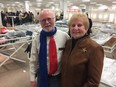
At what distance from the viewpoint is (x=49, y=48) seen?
49.7 inches

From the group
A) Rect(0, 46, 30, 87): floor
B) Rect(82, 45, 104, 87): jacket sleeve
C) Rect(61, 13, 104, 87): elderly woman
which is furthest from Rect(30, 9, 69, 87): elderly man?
Rect(0, 46, 30, 87): floor

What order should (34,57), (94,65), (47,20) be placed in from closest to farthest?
(94,65)
(47,20)
(34,57)

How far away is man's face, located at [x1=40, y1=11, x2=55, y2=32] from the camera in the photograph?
1202 mm

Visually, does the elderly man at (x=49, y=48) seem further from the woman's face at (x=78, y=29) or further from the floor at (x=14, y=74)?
the floor at (x=14, y=74)

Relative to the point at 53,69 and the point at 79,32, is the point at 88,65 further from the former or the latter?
the point at 53,69

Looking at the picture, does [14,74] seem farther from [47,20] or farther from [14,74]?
[47,20]

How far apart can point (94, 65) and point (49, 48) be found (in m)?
0.47

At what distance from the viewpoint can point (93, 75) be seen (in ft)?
3.19

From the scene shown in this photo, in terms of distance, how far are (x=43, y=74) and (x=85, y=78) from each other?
429 mm

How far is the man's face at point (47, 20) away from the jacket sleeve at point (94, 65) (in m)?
0.46

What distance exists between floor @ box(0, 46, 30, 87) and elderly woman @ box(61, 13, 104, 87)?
1.73 metres

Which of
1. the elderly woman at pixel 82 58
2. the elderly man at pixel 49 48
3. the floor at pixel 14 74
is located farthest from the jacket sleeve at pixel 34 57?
the floor at pixel 14 74

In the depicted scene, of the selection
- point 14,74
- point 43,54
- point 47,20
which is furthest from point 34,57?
point 14,74

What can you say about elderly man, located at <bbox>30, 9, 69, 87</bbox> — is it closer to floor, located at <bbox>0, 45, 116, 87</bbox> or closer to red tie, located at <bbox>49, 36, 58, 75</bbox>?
red tie, located at <bbox>49, 36, 58, 75</bbox>
